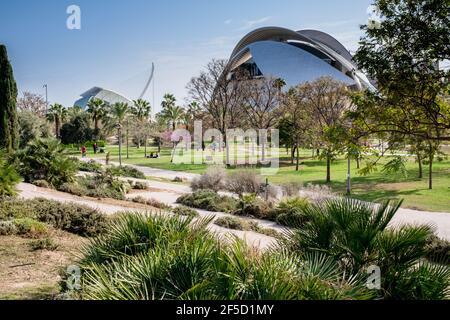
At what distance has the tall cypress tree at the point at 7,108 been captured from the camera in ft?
72.1

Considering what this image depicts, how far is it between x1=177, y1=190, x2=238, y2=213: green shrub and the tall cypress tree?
35.9ft

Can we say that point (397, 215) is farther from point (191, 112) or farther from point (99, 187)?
A: point (191, 112)

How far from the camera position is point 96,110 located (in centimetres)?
6191

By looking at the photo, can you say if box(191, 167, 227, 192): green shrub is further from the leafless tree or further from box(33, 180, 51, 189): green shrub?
the leafless tree

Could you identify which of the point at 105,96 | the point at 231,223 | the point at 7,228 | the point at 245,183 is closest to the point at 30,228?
the point at 7,228

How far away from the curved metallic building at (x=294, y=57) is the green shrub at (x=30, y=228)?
6943 centimetres

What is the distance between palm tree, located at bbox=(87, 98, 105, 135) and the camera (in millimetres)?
61844

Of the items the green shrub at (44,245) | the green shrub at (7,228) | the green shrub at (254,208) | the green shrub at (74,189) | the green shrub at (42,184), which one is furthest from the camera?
the green shrub at (42,184)

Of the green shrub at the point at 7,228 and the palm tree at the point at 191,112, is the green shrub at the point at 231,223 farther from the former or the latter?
the palm tree at the point at 191,112

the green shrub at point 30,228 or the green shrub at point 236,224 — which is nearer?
the green shrub at point 30,228

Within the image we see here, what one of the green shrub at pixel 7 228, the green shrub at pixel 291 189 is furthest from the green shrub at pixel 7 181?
the green shrub at pixel 291 189

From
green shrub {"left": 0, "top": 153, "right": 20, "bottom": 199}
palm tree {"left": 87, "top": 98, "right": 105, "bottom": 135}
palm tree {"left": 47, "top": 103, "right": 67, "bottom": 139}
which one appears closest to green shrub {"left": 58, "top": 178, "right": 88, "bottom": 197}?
green shrub {"left": 0, "top": 153, "right": 20, "bottom": 199}

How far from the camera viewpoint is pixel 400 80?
8.86 m
